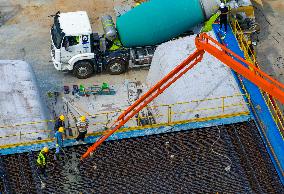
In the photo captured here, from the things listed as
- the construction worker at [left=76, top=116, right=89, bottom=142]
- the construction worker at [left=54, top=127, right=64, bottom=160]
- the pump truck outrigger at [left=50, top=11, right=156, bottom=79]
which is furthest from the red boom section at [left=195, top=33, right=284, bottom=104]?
the pump truck outrigger at [left=50, top=11, right=156, bottom=79]

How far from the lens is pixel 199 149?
2136 centimetres

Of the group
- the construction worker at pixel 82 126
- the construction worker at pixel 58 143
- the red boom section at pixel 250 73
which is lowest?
the construction worker at pixel 58 143

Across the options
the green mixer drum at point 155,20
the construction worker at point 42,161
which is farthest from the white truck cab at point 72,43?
the construction worker at point 42,161

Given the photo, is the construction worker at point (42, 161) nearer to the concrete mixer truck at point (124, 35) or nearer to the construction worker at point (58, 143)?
the construction worker at point (58, 143)

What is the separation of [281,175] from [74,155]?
757 cm

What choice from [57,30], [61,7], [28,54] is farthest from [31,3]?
[57,30]

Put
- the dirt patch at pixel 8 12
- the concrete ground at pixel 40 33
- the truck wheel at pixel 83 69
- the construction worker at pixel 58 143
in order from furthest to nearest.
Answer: the dirt patch at pixel 8 12 < the concrete ground at pixel 40 33 < the truck wheel at pixel 83 69 < the construction worker at pixel 58 143

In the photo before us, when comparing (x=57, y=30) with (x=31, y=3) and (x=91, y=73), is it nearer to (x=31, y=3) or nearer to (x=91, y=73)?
(x=91, y=73)

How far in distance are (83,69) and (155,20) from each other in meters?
4.21

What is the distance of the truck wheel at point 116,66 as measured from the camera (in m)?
27.6

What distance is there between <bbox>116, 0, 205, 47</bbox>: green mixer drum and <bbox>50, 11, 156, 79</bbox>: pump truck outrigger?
493 mm

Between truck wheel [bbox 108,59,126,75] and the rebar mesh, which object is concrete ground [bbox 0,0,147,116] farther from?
the rebar mesh

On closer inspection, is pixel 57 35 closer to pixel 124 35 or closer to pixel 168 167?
pixel 124 35

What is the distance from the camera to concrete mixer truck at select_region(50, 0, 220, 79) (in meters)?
26.9
